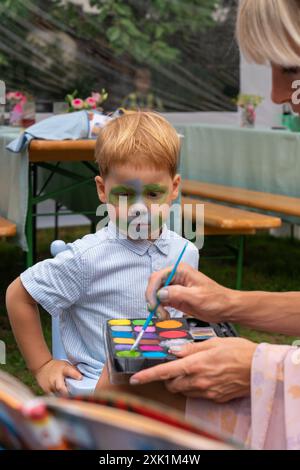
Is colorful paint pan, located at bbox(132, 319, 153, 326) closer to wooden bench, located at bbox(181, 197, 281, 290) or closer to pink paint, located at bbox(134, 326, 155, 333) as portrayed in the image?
pink paint, located at bbox(134, 326, 155, 333)

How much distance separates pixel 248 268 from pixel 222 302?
4.59 metres

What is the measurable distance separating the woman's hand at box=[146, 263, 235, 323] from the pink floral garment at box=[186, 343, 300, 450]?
170 mm

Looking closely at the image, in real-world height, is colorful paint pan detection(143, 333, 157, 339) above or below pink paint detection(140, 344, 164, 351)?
below

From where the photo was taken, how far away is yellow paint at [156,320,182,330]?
5.12ft

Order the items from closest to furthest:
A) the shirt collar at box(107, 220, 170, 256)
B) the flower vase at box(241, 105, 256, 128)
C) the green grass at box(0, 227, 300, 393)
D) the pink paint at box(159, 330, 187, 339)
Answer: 1. the pink paint at box(159, 330, 187, 339)
2. the shirt collar at box(107, 220, 170, 256)
3. the green grass at box(0, 227, 300, 393)
4. the flower vase at box(241, 105, 256, 128)

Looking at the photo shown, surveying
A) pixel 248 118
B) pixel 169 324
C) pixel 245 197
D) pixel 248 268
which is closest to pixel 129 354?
pixel 169 324

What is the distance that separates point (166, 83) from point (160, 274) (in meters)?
5.94

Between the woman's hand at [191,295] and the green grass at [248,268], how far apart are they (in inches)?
91.1

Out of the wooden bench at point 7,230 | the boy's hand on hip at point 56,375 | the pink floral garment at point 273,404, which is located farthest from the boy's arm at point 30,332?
the wooden bench at point 7,230

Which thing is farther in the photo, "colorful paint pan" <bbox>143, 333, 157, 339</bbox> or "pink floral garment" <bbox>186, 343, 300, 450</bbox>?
"colorful paint pan" <bbox>143, 333, 157, 339</bbox>

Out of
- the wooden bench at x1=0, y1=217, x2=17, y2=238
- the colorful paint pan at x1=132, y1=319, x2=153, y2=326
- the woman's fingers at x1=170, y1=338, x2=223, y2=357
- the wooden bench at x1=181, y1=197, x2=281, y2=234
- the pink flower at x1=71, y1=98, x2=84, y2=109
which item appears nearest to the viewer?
the woman's fingers at x1=170, y1=338, x2=223, y2=357

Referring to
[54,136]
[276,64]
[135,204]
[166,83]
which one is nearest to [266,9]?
[276,64]

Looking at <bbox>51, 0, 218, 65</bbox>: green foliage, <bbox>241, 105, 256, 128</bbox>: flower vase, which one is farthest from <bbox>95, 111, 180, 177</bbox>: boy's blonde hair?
<bbox>51, 0, 218, 65</bbox>: green foliage

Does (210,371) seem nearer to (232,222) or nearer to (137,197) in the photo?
(137,197)
